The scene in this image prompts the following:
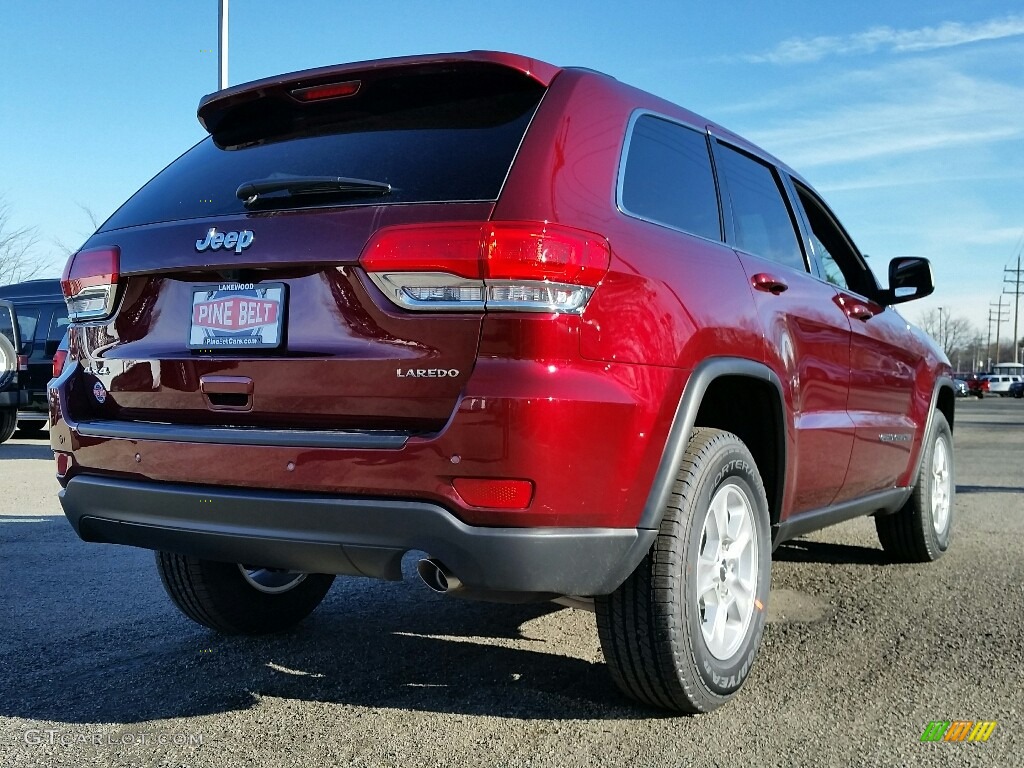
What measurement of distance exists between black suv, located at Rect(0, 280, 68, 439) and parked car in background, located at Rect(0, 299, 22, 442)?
2.83 ft

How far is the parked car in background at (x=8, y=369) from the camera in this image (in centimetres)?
1116

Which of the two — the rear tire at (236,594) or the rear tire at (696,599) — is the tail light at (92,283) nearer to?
the rear tire at (236,594)

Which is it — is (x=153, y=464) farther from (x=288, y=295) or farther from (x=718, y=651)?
(x=718, y=651)

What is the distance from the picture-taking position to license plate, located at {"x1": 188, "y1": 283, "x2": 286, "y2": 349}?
2658mm

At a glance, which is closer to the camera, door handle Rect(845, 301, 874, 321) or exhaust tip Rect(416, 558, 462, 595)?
exhaust tip Rect(416, 558, 462, 595)

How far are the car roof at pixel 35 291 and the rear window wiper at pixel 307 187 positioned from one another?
41.4 feet

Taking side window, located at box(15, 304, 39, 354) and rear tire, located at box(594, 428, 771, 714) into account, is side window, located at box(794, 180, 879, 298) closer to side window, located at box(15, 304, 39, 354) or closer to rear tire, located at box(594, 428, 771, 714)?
rear tire, located at box(594, 428, 771, 714)

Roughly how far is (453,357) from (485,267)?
23 centimetres

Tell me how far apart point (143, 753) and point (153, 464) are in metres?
0.78

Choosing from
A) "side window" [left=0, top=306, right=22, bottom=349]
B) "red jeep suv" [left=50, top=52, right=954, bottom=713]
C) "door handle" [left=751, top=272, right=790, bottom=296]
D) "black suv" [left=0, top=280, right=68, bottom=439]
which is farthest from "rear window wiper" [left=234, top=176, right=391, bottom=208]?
"black suv" [left=0, top=280, right=68, bottom=439]

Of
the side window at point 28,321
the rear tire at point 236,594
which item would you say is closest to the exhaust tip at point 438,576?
the rear tire at point 236,594

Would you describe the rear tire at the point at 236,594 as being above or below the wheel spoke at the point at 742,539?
below

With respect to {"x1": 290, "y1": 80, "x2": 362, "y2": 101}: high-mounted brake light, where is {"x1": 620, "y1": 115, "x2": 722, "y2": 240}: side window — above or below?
below

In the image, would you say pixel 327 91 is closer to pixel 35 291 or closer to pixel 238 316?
pixel 238 316
